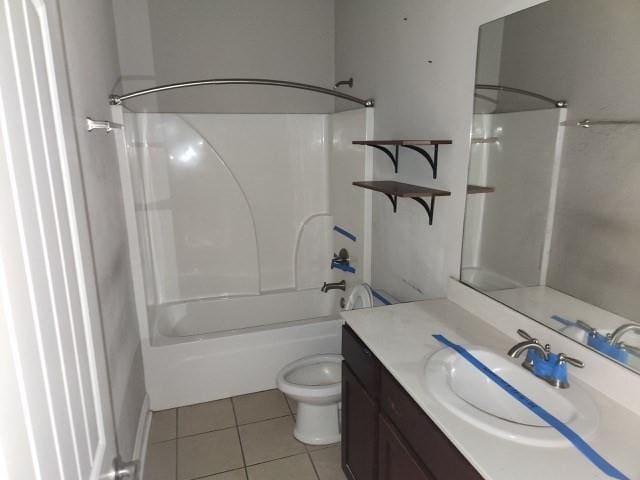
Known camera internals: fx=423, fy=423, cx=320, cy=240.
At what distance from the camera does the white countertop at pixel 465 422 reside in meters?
0.91

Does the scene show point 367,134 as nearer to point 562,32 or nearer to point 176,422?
point 562,32

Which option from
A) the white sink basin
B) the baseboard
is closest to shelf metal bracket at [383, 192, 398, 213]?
the white sink basin

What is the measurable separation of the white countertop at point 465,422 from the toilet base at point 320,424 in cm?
78

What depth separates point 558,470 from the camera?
904 millimetres

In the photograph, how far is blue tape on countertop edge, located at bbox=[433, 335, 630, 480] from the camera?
2.97 ft

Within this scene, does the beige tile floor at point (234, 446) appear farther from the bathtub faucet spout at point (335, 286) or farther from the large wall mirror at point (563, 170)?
the large wall mirror at point (563, 170)

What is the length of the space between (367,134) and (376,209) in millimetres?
452

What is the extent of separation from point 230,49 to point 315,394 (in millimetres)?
2356

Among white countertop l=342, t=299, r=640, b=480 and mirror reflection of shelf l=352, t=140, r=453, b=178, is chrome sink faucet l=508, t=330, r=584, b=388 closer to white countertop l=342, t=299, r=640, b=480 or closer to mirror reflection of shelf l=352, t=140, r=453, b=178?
white countertop l=342, t=299, r=640, b=480

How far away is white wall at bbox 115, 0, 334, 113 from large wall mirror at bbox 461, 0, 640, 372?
181 cm

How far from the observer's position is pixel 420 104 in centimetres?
200

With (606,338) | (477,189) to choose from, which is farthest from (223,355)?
(606,338)

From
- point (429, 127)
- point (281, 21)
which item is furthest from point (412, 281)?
point (281, 21)

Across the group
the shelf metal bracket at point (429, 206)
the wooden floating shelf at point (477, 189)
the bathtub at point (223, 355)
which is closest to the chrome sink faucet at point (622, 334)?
the wooden floating shelf at point (477, 189)
